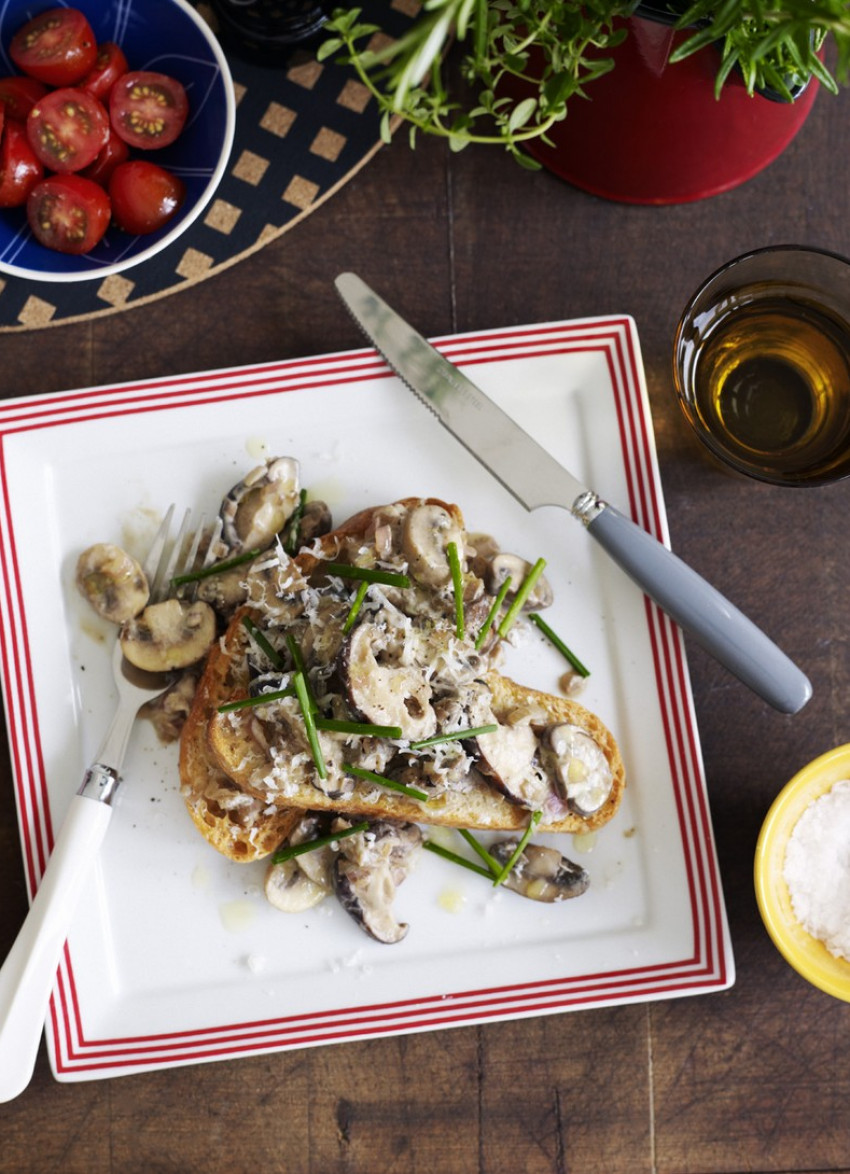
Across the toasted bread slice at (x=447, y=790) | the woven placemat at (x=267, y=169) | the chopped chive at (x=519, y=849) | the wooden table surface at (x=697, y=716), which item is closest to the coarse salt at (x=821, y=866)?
the wooden table surface at (x=697, y=716)

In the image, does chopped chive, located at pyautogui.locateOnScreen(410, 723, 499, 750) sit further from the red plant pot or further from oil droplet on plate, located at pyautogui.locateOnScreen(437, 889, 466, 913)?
the red plant pot

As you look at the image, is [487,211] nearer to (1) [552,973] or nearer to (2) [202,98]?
(2) [202,98]

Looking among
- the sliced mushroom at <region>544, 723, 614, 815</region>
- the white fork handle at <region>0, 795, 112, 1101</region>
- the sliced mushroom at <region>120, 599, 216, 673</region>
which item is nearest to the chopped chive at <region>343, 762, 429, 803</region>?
the sliced mushroom at <region>544, 723, 614, 815</region>

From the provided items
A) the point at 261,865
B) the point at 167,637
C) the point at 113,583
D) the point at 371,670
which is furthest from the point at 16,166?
the point at 261,865

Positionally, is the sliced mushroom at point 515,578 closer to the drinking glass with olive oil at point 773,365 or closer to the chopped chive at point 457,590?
the chopped chive at point 457,590

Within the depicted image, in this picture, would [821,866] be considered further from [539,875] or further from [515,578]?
[515,578]
